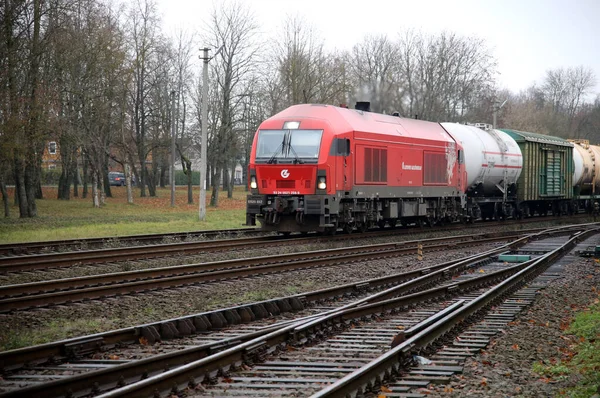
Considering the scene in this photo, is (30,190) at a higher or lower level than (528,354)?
higher

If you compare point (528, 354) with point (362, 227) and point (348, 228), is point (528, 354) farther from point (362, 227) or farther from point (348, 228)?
point (362, 227)

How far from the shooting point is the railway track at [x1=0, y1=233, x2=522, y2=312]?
10.7 m

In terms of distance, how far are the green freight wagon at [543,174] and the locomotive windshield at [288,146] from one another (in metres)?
15.1

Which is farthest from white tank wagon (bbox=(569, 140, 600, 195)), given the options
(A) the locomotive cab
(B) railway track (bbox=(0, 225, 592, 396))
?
(B) railway track (bbox=(0, 225, 592, 396))

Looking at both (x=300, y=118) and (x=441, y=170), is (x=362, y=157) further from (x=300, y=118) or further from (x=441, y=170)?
(x=441, y=170)

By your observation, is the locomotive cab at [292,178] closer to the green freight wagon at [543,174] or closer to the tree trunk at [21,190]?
the green freight wagon at [543,174]

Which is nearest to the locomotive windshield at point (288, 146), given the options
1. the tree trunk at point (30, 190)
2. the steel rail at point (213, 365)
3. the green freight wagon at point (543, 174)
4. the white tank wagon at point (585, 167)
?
the steel rail at point (213, 365)

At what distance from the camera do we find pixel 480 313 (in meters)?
10.8

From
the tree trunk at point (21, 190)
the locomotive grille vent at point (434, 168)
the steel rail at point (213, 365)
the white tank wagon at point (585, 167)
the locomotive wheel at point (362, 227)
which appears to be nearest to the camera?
the steel rail at point (213, 365)

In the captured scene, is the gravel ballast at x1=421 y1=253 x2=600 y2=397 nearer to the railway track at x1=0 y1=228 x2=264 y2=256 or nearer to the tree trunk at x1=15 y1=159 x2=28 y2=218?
the railway track at x1=0 y1=228 x2=264 y2=256

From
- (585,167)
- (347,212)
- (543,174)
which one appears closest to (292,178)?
(347,212)

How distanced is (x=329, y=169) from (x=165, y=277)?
26.6 feet

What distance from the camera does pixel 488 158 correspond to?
2916 cm

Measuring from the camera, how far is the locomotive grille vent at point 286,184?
20.6 metres
